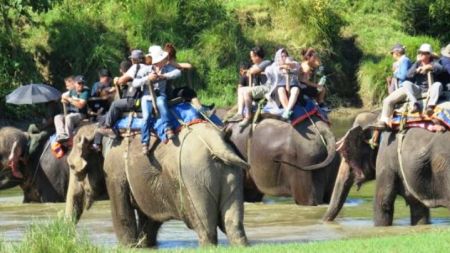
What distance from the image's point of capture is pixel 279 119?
1997 centimetres

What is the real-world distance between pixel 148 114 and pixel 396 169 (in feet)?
12.0

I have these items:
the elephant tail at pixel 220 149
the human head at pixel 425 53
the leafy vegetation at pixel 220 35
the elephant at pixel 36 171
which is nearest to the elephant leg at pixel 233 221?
the elephant tail at pixel 220 149

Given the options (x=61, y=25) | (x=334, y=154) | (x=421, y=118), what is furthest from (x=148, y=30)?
(x=421, y=118)

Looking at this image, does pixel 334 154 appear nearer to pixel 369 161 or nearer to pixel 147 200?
pixel 369 161

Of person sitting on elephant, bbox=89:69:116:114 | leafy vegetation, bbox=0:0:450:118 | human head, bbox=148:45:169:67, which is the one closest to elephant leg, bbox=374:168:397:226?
human head, bbox=148:45:169:67

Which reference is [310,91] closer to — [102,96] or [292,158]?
[292,158]

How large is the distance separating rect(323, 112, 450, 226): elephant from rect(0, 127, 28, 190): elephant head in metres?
5.84

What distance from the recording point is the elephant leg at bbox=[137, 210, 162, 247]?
1569 centimetres

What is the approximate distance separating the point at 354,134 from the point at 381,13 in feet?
91.5

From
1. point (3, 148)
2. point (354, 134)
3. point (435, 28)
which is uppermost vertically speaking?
point (354, 134)

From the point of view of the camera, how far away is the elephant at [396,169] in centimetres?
1648

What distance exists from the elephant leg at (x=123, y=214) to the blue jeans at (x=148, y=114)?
0.73 m

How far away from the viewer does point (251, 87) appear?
20.5m

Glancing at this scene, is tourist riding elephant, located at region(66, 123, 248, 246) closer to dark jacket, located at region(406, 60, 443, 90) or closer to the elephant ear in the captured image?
the elephant ear
